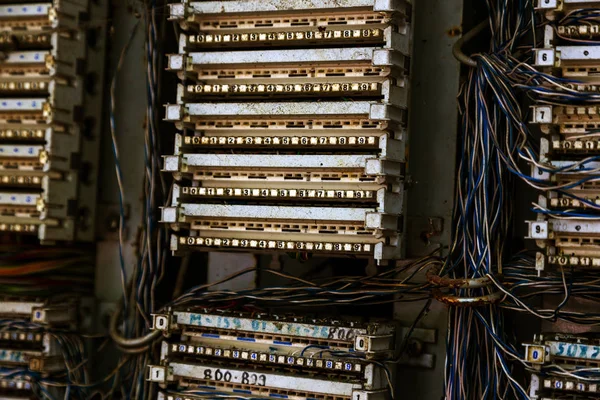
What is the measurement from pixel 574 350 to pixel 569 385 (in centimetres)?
9

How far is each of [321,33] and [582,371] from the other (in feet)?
3.94

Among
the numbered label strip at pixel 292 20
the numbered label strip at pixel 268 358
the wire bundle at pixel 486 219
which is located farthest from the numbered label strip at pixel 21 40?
the wire bundle at pixel 486 219

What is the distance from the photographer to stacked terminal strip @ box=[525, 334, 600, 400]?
7.40 feet

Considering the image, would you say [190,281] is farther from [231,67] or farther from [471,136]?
[471,136]

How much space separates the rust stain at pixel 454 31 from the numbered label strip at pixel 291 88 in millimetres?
415

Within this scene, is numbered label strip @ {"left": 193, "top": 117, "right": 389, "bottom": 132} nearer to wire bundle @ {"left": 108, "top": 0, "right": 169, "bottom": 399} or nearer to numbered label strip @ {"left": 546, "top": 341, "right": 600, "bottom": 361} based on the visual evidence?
wire bundle @ {"left": 108, "top": 0, "right": 169, "bottom": 399}

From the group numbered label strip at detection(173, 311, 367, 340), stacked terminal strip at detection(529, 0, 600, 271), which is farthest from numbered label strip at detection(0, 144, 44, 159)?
stacked terminal strip at detection(529, 0, 600, 271)

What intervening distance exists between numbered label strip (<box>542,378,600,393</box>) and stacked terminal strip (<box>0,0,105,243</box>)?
65.5 inches

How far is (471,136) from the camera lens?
8.65 ft

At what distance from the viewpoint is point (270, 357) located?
256 centimetres

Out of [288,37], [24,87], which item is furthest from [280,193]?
[24,87]

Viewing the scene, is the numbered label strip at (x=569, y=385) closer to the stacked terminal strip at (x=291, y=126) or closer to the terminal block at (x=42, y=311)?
the stacked terminal strip at (x=291, y=126)

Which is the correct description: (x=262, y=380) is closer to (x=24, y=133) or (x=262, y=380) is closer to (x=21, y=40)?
(x=24, y=133)

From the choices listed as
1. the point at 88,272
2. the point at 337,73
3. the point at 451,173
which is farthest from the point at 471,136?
the point at 88,272
